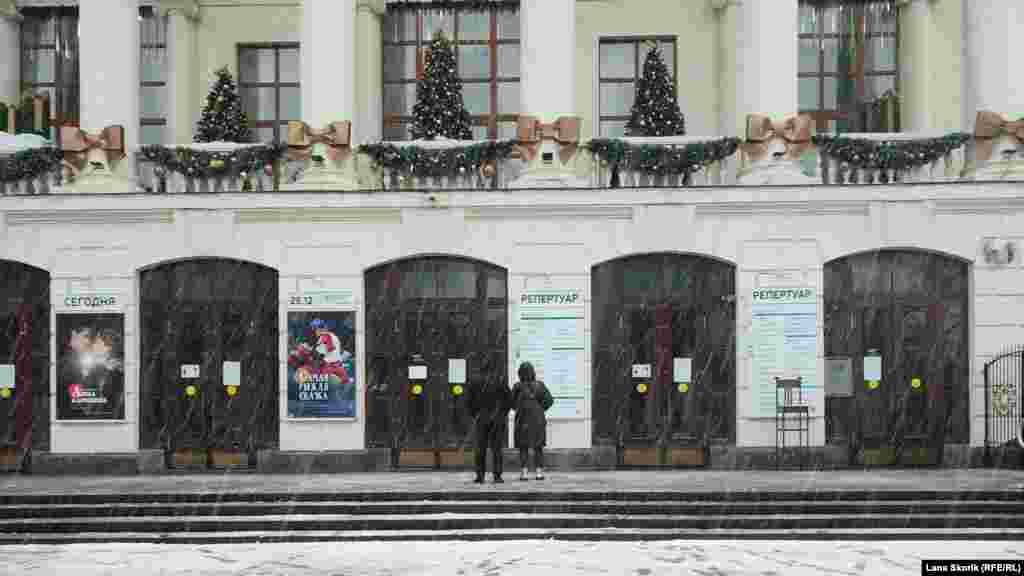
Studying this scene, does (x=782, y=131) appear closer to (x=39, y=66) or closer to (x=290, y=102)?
(x=290, y=102)

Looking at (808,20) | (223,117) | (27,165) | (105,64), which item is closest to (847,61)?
(808,20)

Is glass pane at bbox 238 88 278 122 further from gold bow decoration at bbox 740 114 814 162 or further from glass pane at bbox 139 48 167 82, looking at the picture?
gold bow decoration at bbox 740 114 814 162

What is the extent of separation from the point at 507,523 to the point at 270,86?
1257 cm

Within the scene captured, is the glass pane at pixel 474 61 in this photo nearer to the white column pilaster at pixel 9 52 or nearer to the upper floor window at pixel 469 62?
the upper floor window at pixel 469 62

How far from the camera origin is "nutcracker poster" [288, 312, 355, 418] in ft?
89.5

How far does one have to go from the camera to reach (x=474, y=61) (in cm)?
3016

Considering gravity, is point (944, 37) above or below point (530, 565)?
above

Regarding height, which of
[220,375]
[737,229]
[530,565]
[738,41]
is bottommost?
[530,565]

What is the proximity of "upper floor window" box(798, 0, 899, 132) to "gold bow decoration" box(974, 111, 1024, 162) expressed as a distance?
283cm

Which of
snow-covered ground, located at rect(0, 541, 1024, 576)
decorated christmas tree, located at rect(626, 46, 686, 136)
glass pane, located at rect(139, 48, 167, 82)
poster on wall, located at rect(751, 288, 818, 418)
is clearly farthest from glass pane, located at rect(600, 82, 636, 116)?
snow-covered ground, located at rect(0, 541, 1024, 576)

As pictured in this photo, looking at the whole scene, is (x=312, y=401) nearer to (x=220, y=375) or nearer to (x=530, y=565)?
(x=220, y=375)

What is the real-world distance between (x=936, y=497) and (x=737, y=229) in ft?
22.8

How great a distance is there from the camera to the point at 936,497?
21.7 meters

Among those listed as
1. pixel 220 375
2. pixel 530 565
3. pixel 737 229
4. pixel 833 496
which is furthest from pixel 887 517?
pixel 220 375
